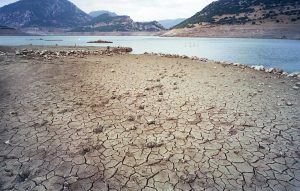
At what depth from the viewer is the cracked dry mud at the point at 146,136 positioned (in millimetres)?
3695

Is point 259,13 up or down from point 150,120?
up

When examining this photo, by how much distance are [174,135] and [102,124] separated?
1797 mm

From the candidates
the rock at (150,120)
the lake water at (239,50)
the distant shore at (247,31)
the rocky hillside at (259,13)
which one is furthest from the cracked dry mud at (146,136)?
the rocky hillside at (259,13)

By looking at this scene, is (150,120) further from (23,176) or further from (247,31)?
(247,31)

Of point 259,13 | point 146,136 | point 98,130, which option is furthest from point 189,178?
point 259,13

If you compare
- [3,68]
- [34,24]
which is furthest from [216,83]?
[34,24]

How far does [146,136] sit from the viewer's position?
500 cm

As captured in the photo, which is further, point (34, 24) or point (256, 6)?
point (34, 24)

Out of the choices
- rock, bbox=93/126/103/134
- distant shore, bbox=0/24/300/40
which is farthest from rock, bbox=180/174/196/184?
distant shore, bbox=0/24/300/40

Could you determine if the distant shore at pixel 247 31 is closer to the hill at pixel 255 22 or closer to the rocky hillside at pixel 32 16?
the hill at pixel 255 22

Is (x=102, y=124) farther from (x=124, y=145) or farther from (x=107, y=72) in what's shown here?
(x=107, y=72)

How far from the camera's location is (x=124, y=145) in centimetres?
465

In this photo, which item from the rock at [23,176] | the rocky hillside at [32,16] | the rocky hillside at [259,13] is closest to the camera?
the rock at [23,176]

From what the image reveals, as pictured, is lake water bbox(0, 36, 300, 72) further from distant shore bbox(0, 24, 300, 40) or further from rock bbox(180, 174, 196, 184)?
distant shore bbox(0, 24, 300, 40)
